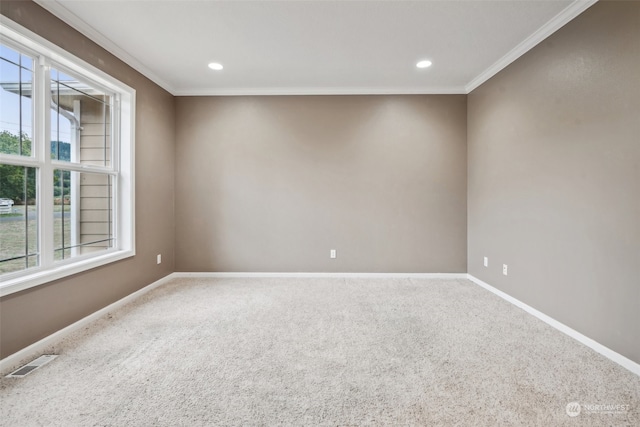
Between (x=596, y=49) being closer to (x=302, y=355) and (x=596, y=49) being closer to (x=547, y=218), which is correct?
(x=547, y=218)

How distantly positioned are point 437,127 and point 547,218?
6.17 ft

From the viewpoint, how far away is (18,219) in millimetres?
2051

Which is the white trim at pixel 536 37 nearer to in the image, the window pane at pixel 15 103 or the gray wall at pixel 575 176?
the gray wall at pixel 575 176

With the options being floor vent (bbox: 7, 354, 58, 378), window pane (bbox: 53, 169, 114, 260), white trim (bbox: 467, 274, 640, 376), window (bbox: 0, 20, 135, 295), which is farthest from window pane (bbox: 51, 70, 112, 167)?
white trim (bbox: 467, 274, 640, 376)

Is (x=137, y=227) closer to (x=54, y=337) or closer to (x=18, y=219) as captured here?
(x=18, y=219)

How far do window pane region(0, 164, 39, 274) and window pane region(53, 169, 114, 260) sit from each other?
0.19 meters

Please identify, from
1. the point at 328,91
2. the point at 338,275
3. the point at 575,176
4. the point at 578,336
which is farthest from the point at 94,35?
the point at 578,336

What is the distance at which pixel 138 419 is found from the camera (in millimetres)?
1397

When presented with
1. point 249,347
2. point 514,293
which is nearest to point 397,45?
point 514,293

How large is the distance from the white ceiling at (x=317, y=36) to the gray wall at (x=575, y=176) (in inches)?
12.3

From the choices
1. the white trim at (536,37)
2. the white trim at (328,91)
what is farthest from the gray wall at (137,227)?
the white trim at (536,37)

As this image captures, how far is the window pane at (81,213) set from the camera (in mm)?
2389

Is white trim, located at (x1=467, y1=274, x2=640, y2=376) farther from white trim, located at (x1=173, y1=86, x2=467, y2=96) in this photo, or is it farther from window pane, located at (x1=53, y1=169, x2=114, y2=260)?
window pane, located at (x1=53, y1=169, x2=114, y2=260)

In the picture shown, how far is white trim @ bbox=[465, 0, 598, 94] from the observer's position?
2123 millimetres
